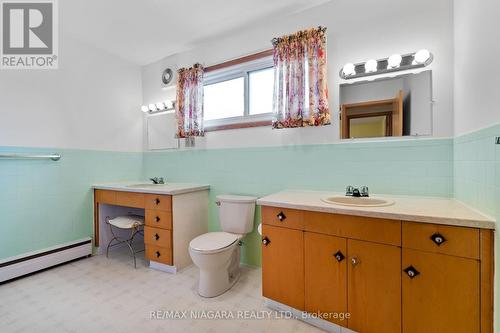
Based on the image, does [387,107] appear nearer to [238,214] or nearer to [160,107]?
[238,214]

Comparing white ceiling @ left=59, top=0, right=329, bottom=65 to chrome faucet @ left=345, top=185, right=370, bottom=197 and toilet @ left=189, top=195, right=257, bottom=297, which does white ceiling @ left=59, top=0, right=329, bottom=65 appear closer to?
chrome faucet @ left=345, top=185, right=370, bottom=197

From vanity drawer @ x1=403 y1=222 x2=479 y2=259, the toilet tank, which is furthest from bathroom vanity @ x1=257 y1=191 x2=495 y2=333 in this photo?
the toilet tank

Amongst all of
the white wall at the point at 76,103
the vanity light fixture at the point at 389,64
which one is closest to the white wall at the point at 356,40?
the vanity light fixture at the point at 389,64

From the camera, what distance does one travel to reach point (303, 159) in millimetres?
2033

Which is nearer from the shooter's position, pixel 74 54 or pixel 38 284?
pixel 38 284

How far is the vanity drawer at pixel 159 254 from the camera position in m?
2.19

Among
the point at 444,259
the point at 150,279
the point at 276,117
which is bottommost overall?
the point at 150,279

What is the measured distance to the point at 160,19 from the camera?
2.18 metres

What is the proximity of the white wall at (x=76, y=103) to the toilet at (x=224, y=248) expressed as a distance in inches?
71.6

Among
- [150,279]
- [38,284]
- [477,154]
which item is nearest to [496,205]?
[477,154]

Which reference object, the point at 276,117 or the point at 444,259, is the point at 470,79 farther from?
the point at 276,117

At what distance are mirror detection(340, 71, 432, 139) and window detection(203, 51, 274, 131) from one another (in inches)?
29.1

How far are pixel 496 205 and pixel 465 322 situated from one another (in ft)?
1.91

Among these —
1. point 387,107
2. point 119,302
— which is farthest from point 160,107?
point 387,107
